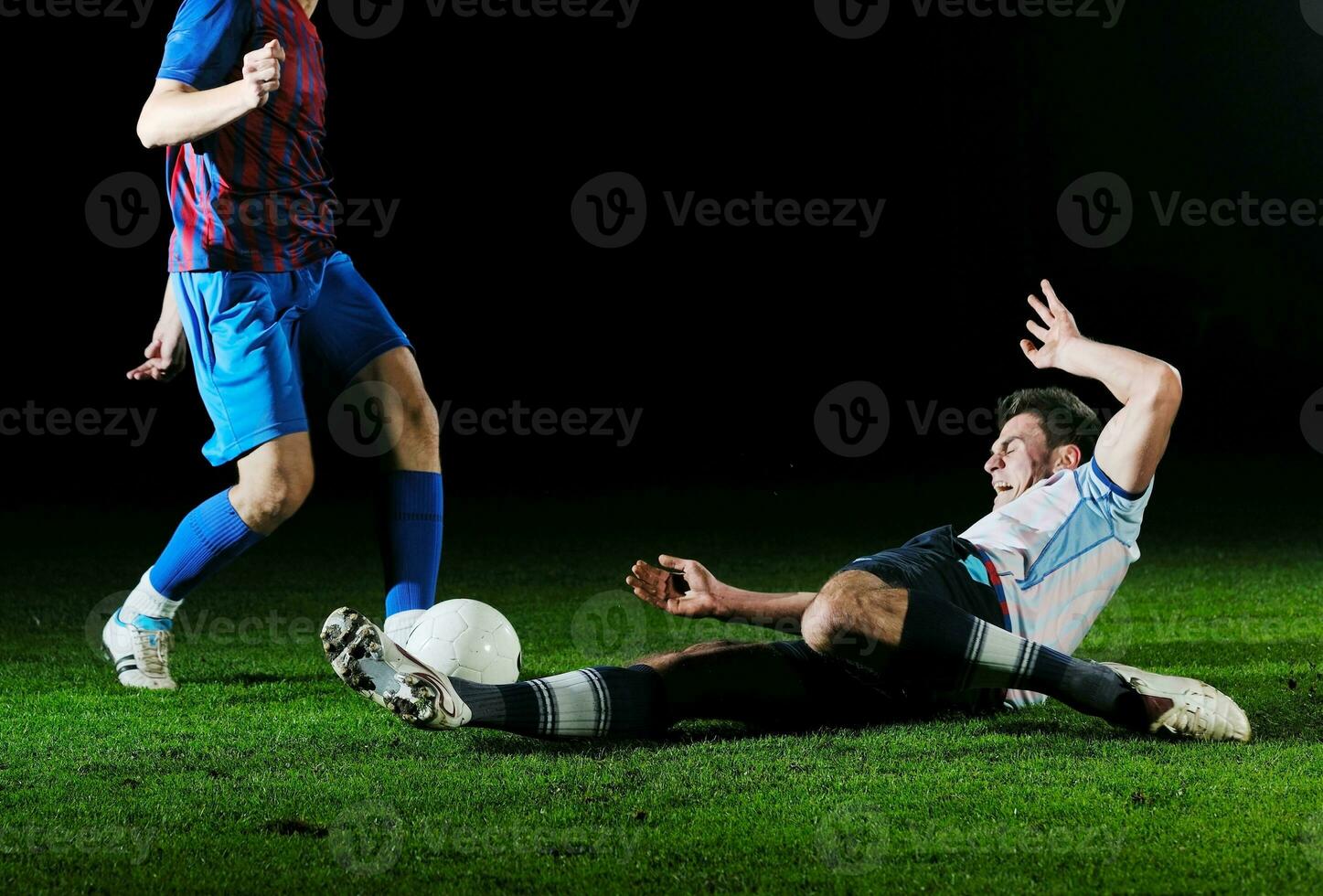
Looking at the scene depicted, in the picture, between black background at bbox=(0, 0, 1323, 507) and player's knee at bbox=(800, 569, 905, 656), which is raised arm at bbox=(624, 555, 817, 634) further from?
black background at bbox=(0, 0, 1323, 507)

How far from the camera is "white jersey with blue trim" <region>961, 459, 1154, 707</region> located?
3.17 meters

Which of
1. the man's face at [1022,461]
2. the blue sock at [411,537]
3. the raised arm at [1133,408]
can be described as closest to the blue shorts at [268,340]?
the blue sock at [411,537]

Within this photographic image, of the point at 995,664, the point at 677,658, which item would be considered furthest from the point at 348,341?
the point at 995,664

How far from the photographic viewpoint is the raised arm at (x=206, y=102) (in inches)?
125

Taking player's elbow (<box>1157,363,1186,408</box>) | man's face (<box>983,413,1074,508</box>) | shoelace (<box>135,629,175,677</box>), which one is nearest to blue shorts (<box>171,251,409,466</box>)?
shoelace (<box>135,629,175,677</box>)

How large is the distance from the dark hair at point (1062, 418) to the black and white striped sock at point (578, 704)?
4.01 feet

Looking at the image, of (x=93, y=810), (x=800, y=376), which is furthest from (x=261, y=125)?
(x=800, y=376)

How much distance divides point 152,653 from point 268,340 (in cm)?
89

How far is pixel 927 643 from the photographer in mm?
2781

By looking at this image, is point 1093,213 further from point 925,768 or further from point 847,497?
point 925,768

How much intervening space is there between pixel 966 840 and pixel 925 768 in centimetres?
46

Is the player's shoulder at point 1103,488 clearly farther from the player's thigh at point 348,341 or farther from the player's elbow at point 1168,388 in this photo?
the player's thigh at point 348,341

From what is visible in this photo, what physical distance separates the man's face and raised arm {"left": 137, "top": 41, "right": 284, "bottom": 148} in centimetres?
188

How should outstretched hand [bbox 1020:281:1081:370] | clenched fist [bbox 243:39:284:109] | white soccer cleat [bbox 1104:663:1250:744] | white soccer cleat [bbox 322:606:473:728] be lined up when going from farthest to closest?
outstretched hand [bbox 1020:281:1081:370] < clenched fist [bbox 243:39:284:109] < white soccer cleat [bbox 1104:663:1250:744] < white soccer cleat [bbox 322:606:473:728]
